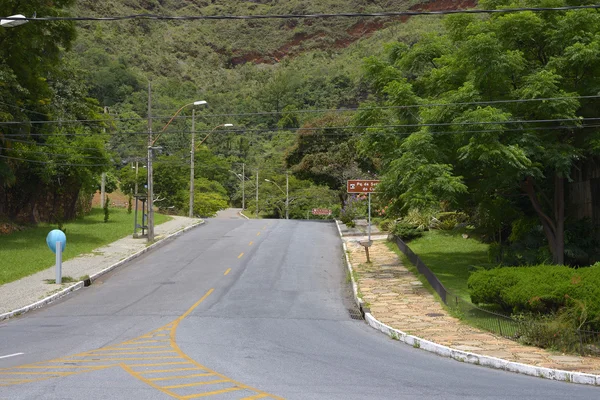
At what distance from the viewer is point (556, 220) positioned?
72.4ft

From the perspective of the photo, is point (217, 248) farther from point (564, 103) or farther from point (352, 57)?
point (352, 57)

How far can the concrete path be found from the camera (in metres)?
20.6

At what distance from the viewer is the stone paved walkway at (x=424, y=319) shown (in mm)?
12438

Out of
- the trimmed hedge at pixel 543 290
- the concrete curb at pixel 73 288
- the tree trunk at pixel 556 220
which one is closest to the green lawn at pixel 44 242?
the concrete curb at pixel 73 288

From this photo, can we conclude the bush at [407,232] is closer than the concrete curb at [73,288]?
No

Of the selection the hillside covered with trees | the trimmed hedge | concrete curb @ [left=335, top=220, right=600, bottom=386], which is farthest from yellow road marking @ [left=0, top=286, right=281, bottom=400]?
the hillside covered with trees

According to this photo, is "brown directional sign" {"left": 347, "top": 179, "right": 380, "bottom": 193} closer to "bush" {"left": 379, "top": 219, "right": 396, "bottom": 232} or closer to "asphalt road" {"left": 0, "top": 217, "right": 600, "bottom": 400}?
"asphalt road" {"left": 0, "top": 217, "right": 600, "bottom": 400}

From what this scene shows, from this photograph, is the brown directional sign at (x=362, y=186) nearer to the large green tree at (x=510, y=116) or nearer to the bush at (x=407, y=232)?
the large green tree at (x=510, y=116)

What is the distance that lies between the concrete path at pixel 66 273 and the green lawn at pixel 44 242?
54 centimetres

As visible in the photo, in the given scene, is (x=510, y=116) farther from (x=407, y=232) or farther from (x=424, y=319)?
(x=407, y=232)

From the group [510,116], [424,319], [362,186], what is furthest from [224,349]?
[362,186]

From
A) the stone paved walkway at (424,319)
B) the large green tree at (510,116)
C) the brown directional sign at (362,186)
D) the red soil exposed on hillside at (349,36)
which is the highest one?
the red soil exposed on hillside at (349,36)

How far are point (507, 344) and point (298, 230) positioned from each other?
2851 cm

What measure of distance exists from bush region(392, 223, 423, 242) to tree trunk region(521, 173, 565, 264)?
11.4 meters
